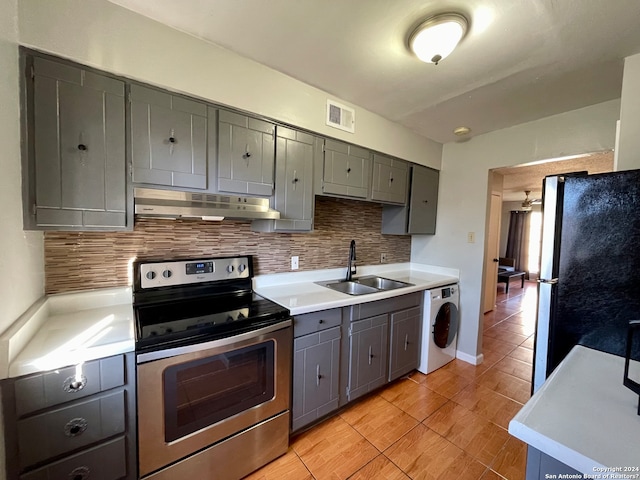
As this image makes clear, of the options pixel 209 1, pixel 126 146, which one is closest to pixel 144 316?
pixel 126 146

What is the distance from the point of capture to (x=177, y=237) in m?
1.68

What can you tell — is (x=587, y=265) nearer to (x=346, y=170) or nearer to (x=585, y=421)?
(x=585, y=421)

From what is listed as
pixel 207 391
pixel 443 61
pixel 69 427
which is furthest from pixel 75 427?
pixel 443 61

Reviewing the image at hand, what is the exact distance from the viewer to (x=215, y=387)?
1.33 metres

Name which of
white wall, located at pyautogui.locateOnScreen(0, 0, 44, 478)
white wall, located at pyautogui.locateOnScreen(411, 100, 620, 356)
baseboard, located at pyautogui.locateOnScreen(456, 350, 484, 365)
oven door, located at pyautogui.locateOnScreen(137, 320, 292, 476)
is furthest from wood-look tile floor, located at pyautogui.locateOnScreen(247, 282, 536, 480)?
white wall, located at pyautogui.locateOnScreen(0, 0, 44, 478)

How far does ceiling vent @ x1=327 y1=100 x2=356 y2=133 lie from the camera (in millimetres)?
1970

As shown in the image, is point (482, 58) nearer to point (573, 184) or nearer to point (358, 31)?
point (358, 31)

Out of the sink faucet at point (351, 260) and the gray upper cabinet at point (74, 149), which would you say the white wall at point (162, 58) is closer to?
the gray upper cabinet at point (74, 149)

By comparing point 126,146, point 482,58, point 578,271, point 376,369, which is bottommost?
point 376,369

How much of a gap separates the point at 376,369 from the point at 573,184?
1.76 m

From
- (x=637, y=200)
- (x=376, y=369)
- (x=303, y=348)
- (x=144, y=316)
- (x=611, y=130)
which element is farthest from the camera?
(x=376, y=369)

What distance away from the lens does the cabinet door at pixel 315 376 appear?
64.4 inches

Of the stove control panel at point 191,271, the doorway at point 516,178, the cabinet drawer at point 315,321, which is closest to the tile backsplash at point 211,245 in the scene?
the stove control panel at point 191,271

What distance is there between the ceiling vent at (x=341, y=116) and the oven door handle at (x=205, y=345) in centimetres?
154
